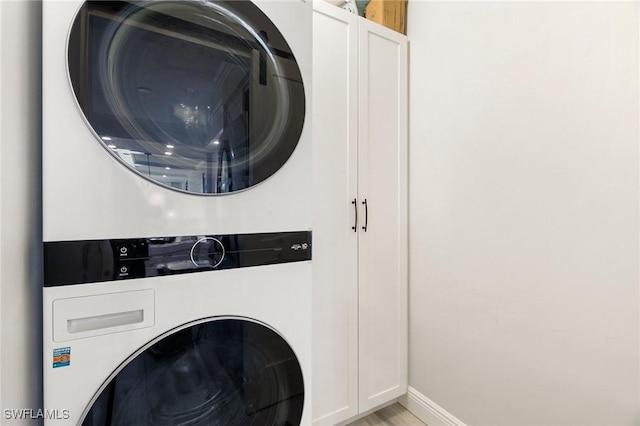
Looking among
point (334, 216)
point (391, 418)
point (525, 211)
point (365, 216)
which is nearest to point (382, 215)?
point (365, 216)

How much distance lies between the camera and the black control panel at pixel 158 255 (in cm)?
57

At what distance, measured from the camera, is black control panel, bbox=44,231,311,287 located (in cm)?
57

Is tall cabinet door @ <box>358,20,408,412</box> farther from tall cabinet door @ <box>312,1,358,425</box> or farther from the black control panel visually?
the black control panel

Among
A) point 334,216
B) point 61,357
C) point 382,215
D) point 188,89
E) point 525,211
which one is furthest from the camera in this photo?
point 382,215

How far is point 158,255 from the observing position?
65cm

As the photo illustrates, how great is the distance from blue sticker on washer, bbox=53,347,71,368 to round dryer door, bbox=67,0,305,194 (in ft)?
1.24

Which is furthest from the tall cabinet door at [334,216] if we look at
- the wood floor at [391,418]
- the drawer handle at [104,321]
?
the drawer handle at [104,321]

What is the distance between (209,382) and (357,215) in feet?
3.00

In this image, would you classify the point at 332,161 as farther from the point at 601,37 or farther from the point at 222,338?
the point at 601,37

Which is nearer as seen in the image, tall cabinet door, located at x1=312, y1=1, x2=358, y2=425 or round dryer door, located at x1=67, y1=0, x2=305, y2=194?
round dryer door, located at x1=67, y1=0, x2=305, y2=194

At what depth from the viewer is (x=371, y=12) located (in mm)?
1615

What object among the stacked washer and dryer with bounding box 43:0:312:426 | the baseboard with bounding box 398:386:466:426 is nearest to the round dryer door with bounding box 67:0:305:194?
the stacked washer and dryer with bounding box 43:0:312:426

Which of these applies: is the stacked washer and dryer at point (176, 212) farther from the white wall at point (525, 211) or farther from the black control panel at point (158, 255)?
the white wall at point (525, 211)

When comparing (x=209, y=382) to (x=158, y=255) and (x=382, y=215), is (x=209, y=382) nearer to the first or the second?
(x=158, y=255)
